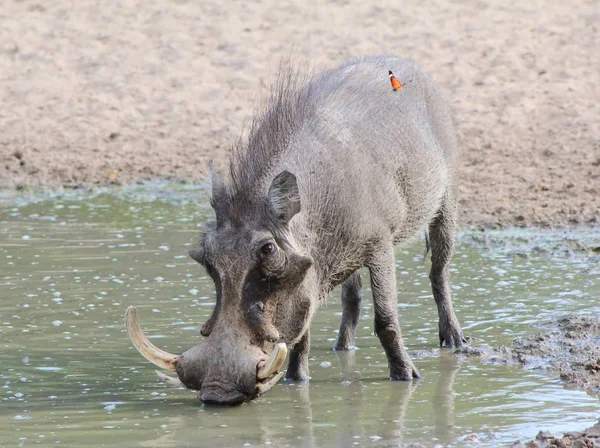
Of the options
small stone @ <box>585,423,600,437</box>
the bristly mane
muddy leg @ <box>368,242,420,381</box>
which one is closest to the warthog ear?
the bristly mane

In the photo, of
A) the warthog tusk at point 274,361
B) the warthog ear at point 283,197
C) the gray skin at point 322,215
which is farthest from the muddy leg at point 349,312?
the warthog tusk at point 274,361

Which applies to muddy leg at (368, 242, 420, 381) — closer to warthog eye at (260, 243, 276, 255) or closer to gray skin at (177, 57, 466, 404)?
gray skin at (177, 57, 466, 404)

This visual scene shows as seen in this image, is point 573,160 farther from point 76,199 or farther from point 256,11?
point 256,11

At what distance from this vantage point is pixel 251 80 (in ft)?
47.3

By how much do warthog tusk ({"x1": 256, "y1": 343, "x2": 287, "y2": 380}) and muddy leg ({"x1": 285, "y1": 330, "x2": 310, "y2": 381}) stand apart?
1018mm

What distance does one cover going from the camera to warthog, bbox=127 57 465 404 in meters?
5.08

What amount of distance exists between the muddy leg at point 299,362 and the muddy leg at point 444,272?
1.01m

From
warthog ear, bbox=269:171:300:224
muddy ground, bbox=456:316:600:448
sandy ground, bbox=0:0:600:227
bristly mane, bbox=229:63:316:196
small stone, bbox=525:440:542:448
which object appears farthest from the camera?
sandy ground, bbox=0:0:600:227

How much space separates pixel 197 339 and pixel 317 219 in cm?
137

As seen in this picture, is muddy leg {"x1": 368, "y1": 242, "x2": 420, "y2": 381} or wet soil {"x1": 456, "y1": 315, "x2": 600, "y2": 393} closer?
wet soil {"x1": 456, "y1": 315, "x2": 600, "y2": 393}

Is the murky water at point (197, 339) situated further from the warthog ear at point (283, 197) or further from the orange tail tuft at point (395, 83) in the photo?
the orange tail tuft at point (395, 83)

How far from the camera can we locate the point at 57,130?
1339 cm

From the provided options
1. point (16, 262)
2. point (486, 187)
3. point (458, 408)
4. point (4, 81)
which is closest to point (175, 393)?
point (458, 408)

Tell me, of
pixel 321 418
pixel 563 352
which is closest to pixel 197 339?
pixel 321 418
